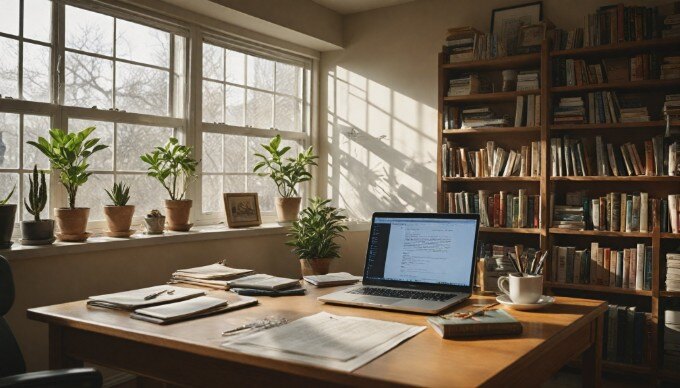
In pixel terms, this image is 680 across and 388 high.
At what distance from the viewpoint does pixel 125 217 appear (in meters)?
3.27

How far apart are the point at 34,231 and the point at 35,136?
581 millimetres

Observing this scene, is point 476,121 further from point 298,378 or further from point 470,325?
point 298,378

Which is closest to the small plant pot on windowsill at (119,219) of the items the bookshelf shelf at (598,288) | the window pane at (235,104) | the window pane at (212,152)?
the window pane at (212,152)

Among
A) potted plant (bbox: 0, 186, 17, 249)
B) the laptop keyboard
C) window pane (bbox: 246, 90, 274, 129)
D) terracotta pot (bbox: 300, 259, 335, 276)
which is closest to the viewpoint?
the laptop keyboard

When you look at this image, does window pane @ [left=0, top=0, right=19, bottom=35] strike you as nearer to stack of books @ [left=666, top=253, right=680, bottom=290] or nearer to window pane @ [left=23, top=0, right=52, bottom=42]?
window pane @ [left=23, top=0, right=52, bottom=42]

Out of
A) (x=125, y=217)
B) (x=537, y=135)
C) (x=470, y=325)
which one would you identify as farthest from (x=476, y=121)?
(x=470, y=325)

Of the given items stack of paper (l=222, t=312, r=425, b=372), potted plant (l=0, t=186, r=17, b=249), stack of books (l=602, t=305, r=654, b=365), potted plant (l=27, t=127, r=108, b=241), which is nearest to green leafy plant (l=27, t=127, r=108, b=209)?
potted plant (l=27, t=127, r=108, b=241)

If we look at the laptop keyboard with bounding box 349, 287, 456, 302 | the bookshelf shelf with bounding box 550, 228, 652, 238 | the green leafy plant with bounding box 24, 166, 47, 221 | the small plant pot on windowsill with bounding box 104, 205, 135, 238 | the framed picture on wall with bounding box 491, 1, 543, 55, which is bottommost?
the laptop keyboard with bounding box 349, 287, 456, 302

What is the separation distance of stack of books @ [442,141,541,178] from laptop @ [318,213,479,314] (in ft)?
6.36

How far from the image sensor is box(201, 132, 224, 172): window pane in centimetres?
412

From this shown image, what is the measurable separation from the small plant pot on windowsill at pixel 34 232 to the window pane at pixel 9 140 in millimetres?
384

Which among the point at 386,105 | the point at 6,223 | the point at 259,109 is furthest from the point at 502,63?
the point at 6,223

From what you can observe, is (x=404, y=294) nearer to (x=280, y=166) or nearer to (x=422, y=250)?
(x=422, y=250)

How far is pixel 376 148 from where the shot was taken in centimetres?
481
